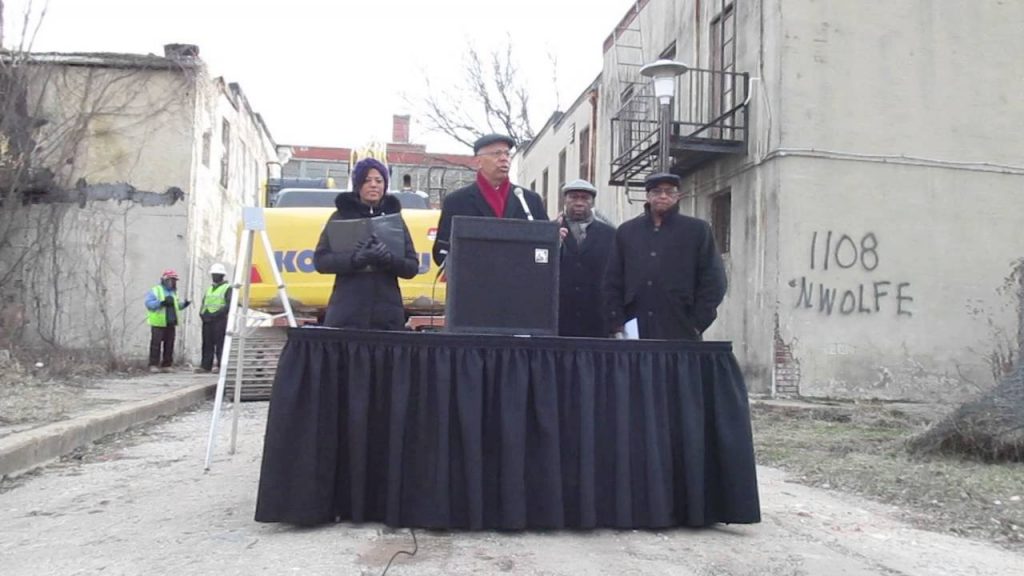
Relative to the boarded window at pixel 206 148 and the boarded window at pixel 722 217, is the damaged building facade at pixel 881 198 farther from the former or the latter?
the boarded window at pixel 206 148

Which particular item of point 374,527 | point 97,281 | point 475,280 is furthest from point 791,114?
point 97,281

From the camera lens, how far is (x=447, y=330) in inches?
172

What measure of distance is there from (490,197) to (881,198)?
9250mm

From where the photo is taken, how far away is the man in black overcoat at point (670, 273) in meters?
5.27

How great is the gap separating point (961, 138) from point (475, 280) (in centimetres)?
1102

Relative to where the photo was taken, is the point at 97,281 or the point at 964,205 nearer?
the point at 964,205

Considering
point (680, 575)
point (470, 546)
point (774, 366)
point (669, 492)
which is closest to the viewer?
point (680, 575)

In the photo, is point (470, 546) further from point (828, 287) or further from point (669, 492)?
point (828, 287)

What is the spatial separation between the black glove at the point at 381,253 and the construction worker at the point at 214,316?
931 cm

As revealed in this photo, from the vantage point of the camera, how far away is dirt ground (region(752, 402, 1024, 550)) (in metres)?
4.98

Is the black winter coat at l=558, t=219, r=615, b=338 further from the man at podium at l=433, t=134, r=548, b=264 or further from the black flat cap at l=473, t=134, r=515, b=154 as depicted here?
the black flat cap at l=473, t=134, r=515, b=154

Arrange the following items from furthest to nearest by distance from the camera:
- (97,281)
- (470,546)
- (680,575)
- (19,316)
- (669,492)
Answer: (97,281)
(19,316)
(669,492)
(470,546)
(680,575)

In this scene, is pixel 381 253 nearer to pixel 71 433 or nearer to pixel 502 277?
pixel 502 277

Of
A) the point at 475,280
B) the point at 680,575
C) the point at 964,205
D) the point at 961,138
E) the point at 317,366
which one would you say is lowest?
the point at 680,575
